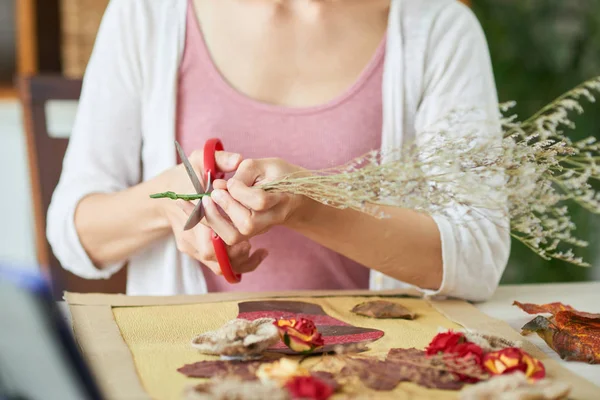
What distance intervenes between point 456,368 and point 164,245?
67cm

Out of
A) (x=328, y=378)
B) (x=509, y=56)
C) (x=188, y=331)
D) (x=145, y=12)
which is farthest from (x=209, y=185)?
(x=509, y=56)

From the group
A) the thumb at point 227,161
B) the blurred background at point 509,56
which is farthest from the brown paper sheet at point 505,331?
the blurred background at point 509,56

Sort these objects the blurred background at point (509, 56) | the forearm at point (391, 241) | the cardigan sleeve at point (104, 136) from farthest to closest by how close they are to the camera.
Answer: the blurred background at point (509, 56) < the cardigan sleeve at point (104, 136) < the forearm at point (391, 241)

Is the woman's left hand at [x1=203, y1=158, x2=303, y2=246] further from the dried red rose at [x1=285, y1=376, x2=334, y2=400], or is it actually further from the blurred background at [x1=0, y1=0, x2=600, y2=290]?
the blurred background at [x1=0, y1=0, x2=600, y2=290]

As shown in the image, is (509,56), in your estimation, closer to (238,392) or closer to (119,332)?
(119,332)

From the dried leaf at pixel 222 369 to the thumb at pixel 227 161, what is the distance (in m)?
0.28

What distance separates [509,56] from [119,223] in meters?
1.64

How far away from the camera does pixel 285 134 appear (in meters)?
1.21

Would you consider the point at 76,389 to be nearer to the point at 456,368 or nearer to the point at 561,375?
the point at 456,368

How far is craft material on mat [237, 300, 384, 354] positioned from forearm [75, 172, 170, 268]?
247 millimetres

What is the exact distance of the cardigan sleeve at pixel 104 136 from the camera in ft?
3.89

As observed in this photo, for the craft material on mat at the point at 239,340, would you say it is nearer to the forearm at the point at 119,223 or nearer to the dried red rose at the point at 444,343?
the dried red rose at the point at 444,343

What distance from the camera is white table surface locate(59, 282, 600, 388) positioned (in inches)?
36.2

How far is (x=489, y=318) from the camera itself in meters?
0.92
